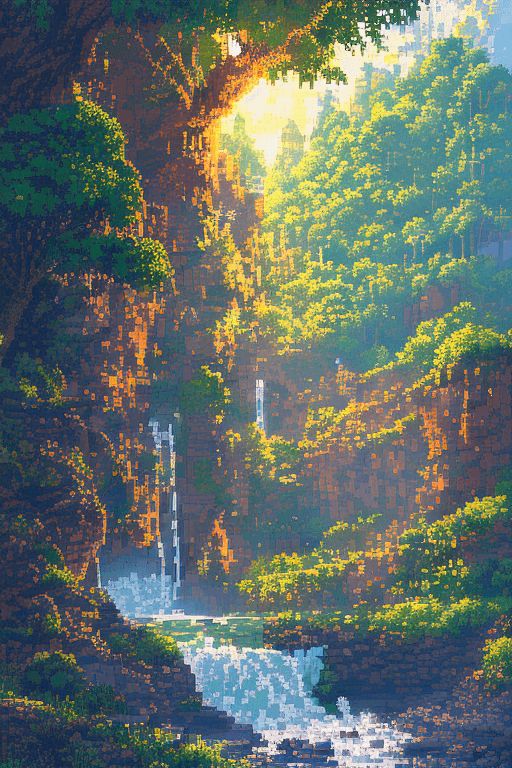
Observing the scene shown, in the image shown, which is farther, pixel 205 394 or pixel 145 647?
pixel 205 394

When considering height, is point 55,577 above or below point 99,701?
above

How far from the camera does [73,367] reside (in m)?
16.5

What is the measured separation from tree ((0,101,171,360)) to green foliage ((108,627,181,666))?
4.14 m

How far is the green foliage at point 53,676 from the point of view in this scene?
41.0 ft

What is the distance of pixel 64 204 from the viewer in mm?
13000

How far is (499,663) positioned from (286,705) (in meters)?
3.11

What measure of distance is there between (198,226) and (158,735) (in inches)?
524

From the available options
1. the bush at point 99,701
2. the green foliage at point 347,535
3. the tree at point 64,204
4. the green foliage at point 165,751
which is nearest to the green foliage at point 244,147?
the green foliage at point 347,535

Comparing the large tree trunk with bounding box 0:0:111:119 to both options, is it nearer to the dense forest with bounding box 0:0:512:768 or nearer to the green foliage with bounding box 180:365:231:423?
the dense forest with bounding box 0:0:512:768

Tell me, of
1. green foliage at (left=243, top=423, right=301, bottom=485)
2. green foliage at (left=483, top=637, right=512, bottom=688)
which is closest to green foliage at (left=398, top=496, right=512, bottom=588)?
green foliage at (left=483, top=637, right=512, bottom=688)

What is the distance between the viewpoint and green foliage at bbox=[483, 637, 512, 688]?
16.1 m

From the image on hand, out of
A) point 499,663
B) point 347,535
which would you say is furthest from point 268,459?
point 499,663

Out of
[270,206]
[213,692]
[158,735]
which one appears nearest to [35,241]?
[158,735]

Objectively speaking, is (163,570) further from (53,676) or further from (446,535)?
(53,676)
